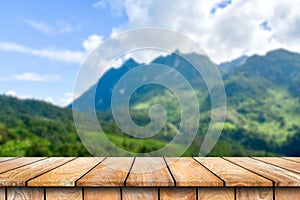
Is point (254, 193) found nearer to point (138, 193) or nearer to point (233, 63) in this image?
point (138, 193)

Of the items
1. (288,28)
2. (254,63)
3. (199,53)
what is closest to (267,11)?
(288,28)

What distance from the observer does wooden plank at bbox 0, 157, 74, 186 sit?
1.12 m

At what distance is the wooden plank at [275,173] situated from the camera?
109cm

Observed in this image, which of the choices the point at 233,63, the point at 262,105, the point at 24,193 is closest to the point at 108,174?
the point at 24,193

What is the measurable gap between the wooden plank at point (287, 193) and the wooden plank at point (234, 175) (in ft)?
0.22

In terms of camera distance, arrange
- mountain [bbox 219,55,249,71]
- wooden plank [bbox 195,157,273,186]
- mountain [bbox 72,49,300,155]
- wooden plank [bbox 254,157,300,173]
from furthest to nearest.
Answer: mountain [bbox 219,55,249,71] → mountain [bbox 72,49,300,155] → wooden plank [bbox 254,157,300,173] → wooden plank [bbox 195,157,273,186]

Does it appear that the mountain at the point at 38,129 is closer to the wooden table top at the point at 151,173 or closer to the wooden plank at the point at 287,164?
the wooden table top at the point at 151,173

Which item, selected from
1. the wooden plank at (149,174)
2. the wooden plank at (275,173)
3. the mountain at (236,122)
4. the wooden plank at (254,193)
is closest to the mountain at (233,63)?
the mountain at (236,122)

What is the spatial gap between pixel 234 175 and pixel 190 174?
17 centimetres

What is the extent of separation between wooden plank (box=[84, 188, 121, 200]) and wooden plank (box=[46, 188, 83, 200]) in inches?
1.1

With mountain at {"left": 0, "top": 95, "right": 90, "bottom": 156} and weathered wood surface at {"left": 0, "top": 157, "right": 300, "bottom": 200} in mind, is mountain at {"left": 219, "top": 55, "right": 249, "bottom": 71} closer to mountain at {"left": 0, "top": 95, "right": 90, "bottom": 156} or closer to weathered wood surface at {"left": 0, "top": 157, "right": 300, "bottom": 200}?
mountain at {"left": 0, "top": 95, "right": 90, "bottom": 156}

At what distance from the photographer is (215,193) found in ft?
3.65

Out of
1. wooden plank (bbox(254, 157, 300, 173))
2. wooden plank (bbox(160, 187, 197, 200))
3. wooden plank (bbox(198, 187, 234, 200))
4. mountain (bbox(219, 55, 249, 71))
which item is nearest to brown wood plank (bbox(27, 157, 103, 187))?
wooden plank (bbox(160, 187, 197, 200))

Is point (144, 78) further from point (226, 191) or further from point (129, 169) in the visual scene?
point (226, 191)
